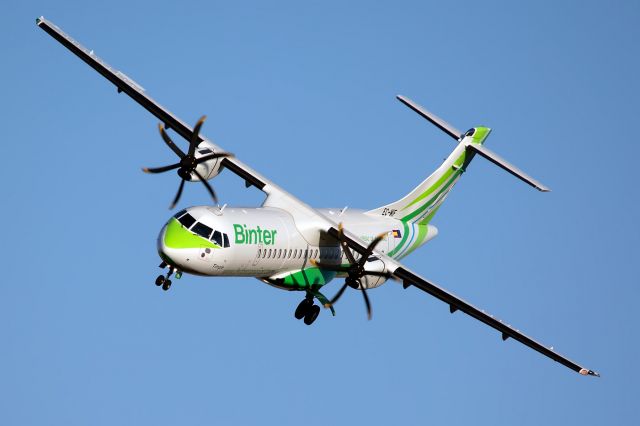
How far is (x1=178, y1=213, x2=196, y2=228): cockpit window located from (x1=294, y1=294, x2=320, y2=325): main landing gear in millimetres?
7647

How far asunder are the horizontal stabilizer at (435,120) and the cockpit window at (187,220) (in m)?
15.2

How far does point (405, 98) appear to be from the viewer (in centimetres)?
5369

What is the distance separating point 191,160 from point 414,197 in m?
13.4

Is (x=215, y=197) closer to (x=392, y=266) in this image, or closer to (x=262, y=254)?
(x=262, y=254)

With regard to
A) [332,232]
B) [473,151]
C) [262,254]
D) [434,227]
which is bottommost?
[262,254]

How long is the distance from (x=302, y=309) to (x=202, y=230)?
7740 mm

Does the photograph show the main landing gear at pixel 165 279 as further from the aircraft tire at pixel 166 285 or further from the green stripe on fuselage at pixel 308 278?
the green stripe on fuselage at pixel 308 278

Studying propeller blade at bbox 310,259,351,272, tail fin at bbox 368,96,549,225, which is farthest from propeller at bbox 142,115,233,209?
tail fin at bbox 368,96,549,225

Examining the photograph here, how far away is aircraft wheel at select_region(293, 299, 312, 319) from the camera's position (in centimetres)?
4738

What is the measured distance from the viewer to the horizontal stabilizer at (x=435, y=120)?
5350 cm

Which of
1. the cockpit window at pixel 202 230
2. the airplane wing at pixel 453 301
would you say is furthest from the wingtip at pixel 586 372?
the cockpit window at pixel 202 230

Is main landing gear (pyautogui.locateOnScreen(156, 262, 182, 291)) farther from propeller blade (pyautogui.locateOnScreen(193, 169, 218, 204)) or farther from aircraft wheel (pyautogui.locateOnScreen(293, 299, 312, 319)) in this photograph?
aircraft wheel (pyautogui.locateOnScreen(293, 299, 312, 319))

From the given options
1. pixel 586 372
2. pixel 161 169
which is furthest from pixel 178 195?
pixel 586 372

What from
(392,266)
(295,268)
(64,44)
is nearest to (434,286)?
(392,266)
